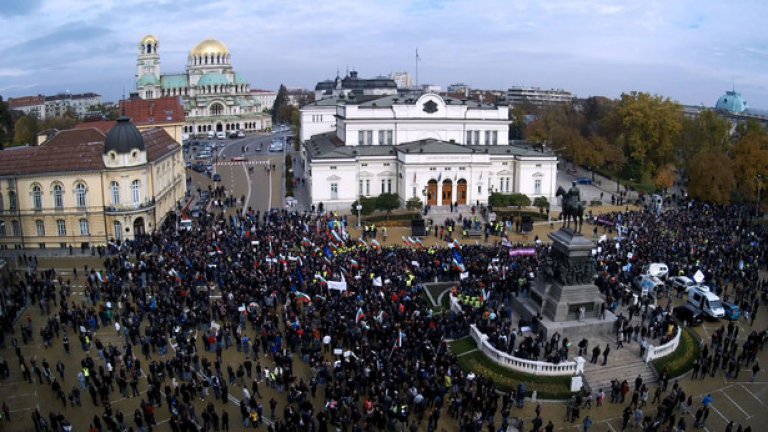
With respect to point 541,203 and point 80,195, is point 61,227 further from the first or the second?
point 541,203

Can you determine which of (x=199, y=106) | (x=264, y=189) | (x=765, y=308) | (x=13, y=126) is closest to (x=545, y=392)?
(x=765, y=308)

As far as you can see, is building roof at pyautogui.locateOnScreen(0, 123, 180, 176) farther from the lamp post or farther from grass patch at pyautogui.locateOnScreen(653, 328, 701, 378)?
the lamp post

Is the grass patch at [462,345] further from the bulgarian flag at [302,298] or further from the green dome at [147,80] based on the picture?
the green dome at [147,80]

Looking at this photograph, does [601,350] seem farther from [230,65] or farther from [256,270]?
[230,65]

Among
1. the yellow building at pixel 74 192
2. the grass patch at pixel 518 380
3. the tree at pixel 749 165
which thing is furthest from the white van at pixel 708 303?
the yellow building at pixel 74 192

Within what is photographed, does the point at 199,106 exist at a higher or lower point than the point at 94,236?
higher

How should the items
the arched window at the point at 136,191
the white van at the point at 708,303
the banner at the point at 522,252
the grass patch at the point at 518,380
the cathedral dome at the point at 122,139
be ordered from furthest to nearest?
the arched window at the point at 136,191
the cathedral dome at the point at 122,139
the banner at the point at 522,252
the white van at the point at 708,303
the grass patch at the point at 518,380

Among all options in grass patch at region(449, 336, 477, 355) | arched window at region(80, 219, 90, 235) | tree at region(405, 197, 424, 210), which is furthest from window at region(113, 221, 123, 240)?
grass patch at region(449, 336, 477, 355)
